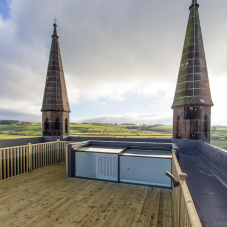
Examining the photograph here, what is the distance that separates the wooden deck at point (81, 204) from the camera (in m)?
2.97

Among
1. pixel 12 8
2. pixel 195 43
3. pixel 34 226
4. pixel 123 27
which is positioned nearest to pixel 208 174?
pixel 34 226

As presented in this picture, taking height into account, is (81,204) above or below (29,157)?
below

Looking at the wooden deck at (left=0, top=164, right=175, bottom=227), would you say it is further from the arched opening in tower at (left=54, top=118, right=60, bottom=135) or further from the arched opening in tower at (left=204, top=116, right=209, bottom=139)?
the arched opening in tower at (left=204, top=116, right=209, bottom=139)

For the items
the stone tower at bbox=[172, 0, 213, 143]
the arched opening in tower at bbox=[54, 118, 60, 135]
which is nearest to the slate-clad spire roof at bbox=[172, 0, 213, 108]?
the stone tower at bbox=[172, 0, 213, 143]

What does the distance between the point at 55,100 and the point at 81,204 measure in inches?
306

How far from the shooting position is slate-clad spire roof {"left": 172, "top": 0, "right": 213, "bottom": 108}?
7922 mm

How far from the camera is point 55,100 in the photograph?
9930mm

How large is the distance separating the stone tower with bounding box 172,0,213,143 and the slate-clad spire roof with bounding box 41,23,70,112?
7521 mm

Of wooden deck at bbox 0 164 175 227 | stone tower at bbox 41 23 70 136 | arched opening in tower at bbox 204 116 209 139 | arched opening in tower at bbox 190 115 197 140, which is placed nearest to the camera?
wooden deck at bbox 0 164 175 227

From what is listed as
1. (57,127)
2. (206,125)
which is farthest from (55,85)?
(206,125)

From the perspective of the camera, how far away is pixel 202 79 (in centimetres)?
809

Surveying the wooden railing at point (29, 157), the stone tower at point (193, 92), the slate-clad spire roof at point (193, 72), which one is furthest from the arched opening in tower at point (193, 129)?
the wooden railing at point (29, 157)

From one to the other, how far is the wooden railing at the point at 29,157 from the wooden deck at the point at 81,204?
71 cm

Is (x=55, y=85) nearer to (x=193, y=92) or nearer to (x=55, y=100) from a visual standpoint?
(x=55, y=100)
